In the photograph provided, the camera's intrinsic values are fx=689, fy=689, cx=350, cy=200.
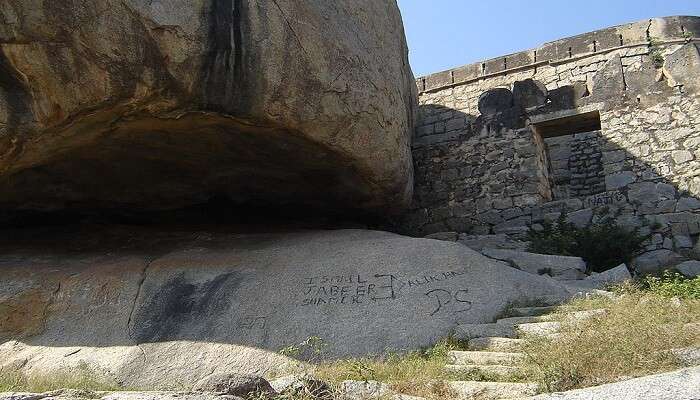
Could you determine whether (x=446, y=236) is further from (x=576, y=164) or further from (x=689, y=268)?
(x=576, y=164)

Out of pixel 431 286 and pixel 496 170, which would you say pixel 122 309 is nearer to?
pixel 431 286

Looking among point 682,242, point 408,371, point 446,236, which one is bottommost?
point 408,371

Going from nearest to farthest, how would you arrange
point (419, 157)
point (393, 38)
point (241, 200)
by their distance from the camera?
point (393, 38) < point (241, 200) < point (419, 157)

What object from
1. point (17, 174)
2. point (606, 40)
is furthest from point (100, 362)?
point (606, 40)

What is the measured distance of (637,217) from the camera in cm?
774

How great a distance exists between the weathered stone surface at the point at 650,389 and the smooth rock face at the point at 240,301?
1751 mm

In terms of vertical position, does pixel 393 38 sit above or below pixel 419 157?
above

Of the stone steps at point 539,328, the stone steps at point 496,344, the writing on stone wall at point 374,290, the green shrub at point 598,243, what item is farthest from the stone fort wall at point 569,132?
the stone steps at point 496,344

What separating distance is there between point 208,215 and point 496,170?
3.68 meters

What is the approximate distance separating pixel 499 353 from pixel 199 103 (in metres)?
3.05

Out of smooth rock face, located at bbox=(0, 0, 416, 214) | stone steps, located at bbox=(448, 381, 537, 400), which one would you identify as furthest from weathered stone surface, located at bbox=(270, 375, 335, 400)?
smooth rock face, located at bbox=(0, 0, 416, 214)

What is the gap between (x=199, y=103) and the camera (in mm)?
5535

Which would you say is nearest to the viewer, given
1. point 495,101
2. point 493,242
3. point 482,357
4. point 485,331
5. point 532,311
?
point 482,357

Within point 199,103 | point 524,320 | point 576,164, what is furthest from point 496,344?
point 576,164
